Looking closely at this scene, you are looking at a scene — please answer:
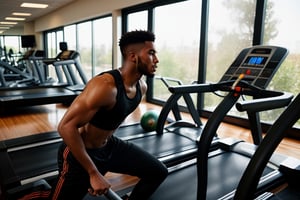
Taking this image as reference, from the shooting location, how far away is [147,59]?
151 centimetres

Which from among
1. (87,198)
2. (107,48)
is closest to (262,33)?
(87,198)

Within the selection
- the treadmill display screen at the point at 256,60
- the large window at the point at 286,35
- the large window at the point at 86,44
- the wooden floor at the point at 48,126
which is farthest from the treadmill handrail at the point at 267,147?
the large window at the point at 86,44

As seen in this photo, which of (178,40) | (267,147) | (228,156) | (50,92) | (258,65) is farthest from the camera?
(50,92)

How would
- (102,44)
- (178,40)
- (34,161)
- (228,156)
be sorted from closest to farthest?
1. (34,161)
2. (228,156)
3. (178,40)
4. (102,44)

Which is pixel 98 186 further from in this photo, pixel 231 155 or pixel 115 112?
pixel 231 155

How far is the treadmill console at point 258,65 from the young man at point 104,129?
3.25 ft

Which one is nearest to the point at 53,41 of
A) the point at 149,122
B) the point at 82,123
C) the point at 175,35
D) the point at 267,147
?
the point at 175,35

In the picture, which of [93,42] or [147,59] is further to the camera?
[93,42]

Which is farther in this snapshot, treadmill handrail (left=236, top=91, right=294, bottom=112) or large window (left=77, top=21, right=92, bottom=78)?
large window (left=77, top=21, right=92, bottom=78)

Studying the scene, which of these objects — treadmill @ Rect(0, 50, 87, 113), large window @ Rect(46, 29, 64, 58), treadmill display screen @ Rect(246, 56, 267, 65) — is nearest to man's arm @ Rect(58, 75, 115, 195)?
treadmill display screen @ Rect(246, 56, 267, 65)

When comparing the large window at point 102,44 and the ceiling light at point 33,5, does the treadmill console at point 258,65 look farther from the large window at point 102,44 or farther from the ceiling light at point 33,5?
the ceiling light at point 33,5

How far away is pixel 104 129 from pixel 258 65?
1.45 m

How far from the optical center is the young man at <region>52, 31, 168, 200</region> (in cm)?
132

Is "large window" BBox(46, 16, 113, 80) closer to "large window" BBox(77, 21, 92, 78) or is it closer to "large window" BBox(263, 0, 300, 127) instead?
"large window" BBox(77, 21, 92, 78)
